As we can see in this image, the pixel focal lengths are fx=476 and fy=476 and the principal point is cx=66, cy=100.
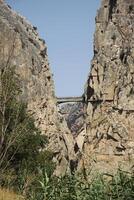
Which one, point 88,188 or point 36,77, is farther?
point 36,77

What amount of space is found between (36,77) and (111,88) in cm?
3424

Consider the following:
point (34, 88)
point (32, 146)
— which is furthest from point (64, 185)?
point (34, 88)

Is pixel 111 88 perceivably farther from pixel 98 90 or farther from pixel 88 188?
pixel 88 188

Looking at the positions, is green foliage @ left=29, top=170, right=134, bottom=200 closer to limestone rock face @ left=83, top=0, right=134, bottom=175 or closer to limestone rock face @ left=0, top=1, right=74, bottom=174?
limestone rock face @ left=0, top=1, right=74, bottom=174

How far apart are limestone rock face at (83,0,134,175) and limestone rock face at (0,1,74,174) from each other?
631 inches

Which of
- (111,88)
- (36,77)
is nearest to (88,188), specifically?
(36,77)

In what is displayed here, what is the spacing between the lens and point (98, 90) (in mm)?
96250

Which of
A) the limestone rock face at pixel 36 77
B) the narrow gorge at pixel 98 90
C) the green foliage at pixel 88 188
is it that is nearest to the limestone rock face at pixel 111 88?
the narrow gorge at pixel 98 90

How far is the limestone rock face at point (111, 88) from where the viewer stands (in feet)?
292

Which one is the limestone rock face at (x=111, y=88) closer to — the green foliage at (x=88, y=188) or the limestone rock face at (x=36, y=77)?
the limestone rock face at (x=36, y=77)

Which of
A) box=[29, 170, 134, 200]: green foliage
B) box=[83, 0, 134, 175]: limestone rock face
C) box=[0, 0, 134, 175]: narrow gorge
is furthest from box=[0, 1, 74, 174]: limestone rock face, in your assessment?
box=[29, 170, 134, 200]: green foliage

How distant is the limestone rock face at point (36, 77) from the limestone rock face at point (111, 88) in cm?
1603

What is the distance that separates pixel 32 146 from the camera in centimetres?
3484

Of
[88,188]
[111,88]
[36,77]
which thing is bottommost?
[111,88]
